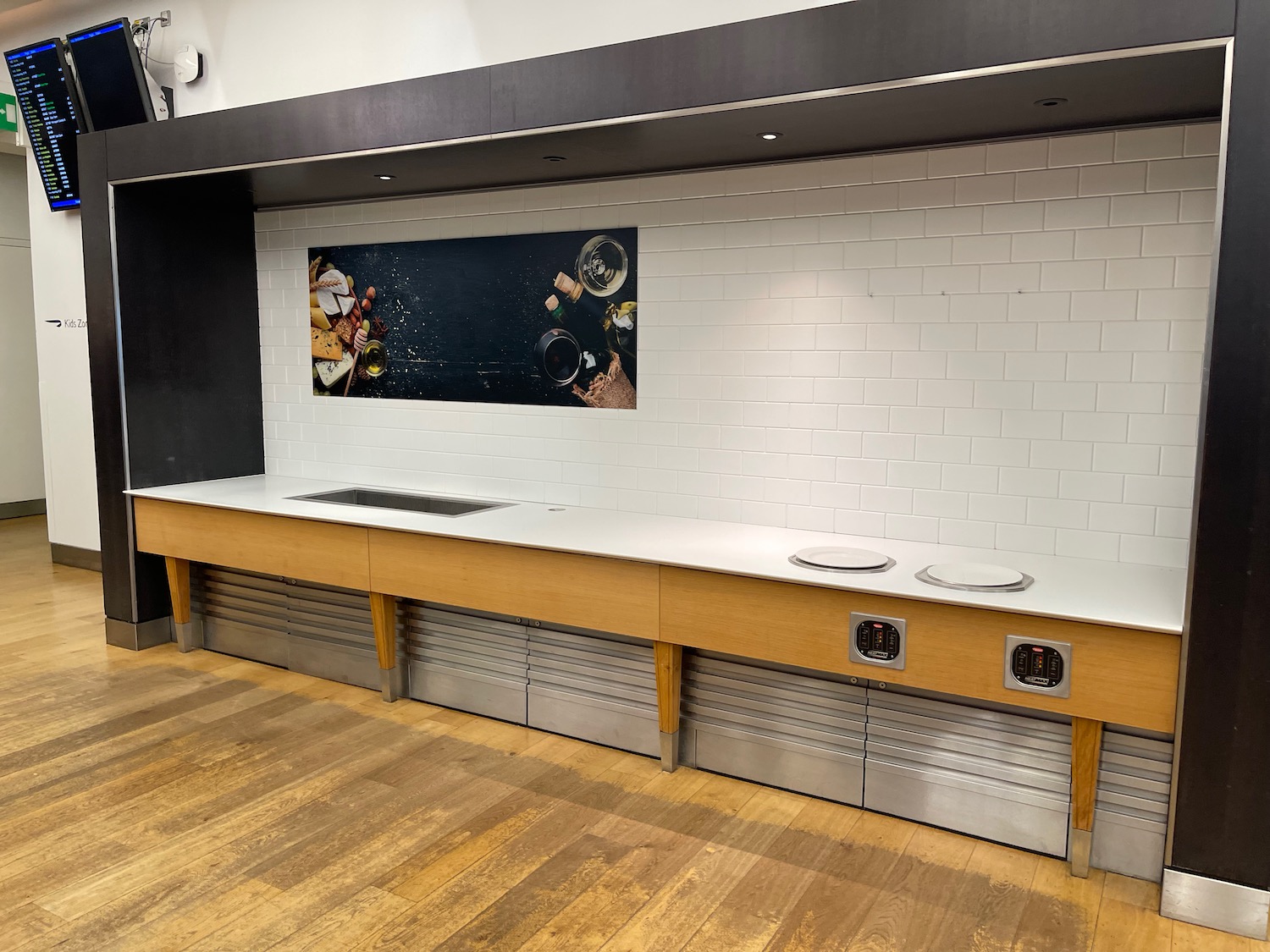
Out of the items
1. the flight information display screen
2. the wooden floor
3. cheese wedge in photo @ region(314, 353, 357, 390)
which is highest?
the flight information display screen

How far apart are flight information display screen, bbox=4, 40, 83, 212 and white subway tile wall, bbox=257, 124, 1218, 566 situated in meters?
2.66

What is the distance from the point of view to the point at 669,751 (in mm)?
3412

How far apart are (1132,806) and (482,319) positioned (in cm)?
317

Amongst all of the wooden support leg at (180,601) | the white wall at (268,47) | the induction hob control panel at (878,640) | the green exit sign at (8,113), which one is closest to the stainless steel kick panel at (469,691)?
the wooden support leg at (180,601)

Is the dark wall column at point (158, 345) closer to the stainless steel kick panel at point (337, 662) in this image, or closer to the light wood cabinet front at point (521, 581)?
the stainless steel kick panel at point (337, 662)

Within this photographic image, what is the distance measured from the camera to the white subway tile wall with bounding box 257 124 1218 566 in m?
3.07

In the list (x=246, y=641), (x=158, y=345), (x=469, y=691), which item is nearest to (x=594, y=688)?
(x=469, y=691)

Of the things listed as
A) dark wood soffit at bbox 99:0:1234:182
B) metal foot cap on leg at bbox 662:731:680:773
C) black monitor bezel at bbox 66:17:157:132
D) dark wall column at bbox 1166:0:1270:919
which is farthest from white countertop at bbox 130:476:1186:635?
black monitor bezel at bbox 66:17:157:132

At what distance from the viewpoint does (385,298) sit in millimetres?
4758

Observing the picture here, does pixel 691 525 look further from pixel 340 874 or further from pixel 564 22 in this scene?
pixel 564 22

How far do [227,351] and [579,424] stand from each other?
6.86ft

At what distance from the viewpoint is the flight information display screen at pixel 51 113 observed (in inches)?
214

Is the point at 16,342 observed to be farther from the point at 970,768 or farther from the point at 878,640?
the point at 970,768

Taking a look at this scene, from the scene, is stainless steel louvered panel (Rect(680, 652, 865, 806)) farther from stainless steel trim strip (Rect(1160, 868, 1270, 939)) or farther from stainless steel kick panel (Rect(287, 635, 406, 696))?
stainless steel kick panel (Rect(287, 635, 406, 696))
